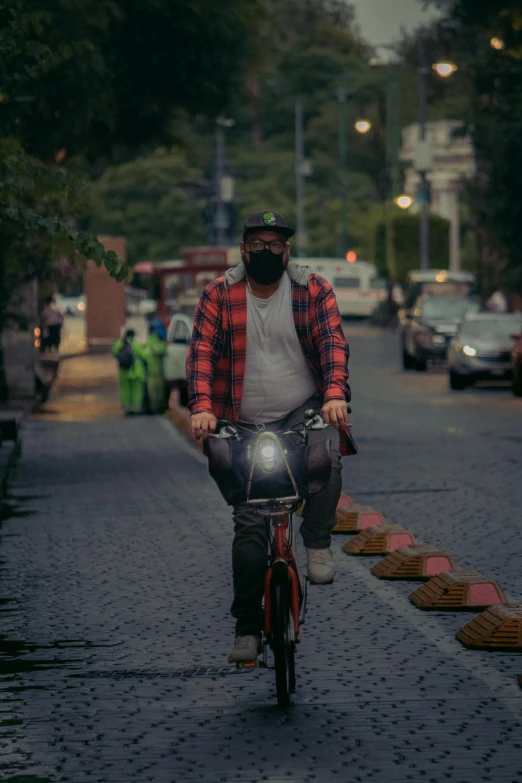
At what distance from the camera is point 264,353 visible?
307 inches

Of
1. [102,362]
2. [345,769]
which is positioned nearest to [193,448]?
[345,769]

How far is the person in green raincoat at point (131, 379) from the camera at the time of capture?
2905 centimetres

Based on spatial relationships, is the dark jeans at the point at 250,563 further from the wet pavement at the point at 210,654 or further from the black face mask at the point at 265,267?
the black face mask at the point at 265,267

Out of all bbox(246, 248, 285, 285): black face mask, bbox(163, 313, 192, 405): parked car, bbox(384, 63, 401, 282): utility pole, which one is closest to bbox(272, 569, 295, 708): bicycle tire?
bbox(246, 248, 285, 285): black face mask

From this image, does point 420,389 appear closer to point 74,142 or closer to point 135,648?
point 74,142

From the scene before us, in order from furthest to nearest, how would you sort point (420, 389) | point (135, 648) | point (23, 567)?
point (420, 389), point (23, 567), point (135, 648)

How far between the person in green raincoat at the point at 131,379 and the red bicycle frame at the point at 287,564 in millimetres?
21439

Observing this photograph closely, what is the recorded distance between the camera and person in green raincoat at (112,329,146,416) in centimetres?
2905

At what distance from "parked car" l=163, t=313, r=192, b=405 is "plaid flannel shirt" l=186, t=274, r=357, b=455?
21464 millimetres

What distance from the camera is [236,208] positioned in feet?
350

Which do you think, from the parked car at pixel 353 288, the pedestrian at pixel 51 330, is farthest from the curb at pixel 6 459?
the parked car at pixel 353 288

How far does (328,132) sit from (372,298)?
38485mm

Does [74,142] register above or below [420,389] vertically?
above

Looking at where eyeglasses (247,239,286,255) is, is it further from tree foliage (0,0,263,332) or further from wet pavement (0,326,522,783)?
tree foliage (0,0,263,332)
